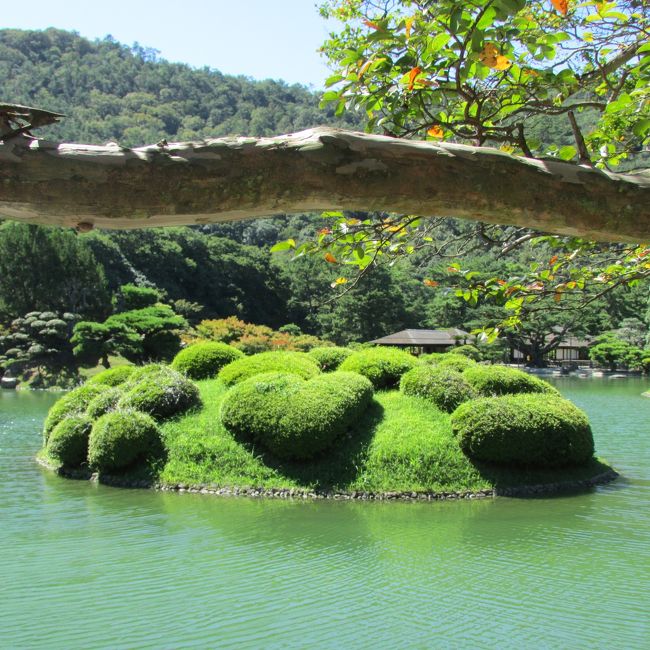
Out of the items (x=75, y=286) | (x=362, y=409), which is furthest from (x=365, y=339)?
(x=362, y=409)

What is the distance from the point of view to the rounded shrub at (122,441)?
9.71 m

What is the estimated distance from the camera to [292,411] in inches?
368

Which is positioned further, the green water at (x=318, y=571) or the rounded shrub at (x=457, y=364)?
the rounded shrub at (x=457, y=364)

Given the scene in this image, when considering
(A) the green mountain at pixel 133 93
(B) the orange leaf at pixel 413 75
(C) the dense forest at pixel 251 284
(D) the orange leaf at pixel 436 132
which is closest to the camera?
(B) the orange leaf at pixel 413 75

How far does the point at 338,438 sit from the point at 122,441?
3.01m

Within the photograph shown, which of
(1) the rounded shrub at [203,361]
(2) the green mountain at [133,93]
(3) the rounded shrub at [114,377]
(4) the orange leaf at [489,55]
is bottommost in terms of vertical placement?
(3) the rounded shrub at [114,377]

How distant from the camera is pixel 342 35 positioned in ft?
23.9

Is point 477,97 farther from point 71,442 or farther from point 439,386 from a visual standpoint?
point 71,442

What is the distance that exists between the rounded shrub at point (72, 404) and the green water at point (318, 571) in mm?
1926

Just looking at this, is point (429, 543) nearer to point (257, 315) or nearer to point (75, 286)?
point (75, 286)

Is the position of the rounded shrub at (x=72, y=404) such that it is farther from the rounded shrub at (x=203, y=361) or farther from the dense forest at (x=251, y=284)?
the dense forest at (x=251, y=284)

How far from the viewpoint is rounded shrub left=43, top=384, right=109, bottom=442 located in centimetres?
1156

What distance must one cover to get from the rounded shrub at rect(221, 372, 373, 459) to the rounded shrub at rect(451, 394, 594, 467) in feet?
5.29

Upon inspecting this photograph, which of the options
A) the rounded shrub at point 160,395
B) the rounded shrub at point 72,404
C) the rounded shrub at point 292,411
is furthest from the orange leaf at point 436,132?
the rounded shrub at point 72,404
